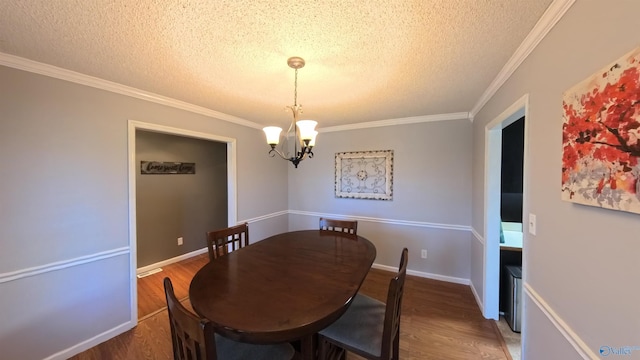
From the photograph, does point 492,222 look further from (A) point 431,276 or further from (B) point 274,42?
(B) point 274,42

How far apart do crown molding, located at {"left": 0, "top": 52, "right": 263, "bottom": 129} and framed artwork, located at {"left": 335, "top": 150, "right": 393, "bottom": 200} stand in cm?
205

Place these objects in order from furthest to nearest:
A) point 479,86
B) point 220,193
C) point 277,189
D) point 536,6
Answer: point 220,193, point 277,189, point 479,86, point 536,6

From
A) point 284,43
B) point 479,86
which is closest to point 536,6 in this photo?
point 479,86

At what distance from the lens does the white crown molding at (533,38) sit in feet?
3.45

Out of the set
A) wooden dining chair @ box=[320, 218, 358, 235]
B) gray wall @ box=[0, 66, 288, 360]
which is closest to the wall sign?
gray wall @ box=[0, 66, 288, 360]

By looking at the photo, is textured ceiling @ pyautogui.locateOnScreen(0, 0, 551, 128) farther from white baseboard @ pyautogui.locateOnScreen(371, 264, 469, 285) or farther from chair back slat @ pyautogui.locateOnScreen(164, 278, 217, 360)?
white baseboard @ pyautogui.locateOnScreen(371, 264, 469, 285)

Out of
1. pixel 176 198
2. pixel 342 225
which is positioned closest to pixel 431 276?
pixel 342 225

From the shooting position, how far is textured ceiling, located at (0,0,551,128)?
111cm

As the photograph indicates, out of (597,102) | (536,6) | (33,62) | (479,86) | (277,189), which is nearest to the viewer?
(597,102)

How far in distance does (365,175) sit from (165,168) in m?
3.22

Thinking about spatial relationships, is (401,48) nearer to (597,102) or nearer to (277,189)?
(597,102)

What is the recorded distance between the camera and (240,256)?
5.96 feet

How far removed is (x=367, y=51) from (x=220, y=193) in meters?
3.92

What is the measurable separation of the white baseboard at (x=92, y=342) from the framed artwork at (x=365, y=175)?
9.54 ft
